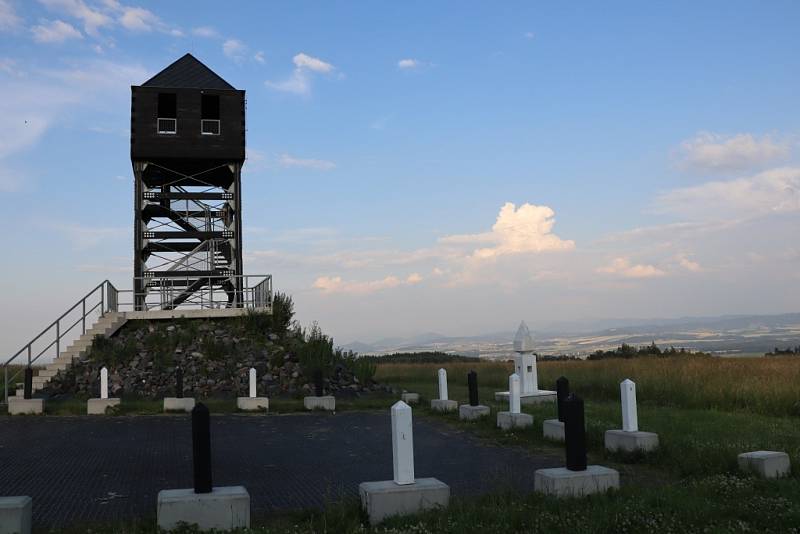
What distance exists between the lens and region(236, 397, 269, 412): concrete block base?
21.3 meters

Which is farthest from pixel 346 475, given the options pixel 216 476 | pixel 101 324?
pixel 101 324

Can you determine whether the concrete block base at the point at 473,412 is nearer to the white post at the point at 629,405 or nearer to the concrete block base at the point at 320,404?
the concrete block base at the point at 320,404

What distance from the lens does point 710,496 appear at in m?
8.49

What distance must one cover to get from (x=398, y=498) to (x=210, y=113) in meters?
31.5

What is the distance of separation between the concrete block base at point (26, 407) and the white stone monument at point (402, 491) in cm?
1601

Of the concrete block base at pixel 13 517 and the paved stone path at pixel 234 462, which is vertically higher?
the concrete block base at pixel 13 517

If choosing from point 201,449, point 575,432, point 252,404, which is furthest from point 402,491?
A: point 252,404

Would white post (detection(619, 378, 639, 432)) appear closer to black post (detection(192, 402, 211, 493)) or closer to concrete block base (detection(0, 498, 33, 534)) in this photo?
black post (detection(192, 402, 211, 493))

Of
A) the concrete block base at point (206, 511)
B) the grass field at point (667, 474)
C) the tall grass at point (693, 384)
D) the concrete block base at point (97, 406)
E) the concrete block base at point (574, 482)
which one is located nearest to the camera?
the grass field at point (667, 474)

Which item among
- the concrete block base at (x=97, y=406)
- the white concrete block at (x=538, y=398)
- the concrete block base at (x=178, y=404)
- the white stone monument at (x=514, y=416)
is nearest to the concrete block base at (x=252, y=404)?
the concrete block base at (x=178, y=404)

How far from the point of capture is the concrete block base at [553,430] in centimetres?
1346

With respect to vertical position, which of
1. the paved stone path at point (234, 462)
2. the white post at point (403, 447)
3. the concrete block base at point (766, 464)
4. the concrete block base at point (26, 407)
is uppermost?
the white post at point (403, 447)

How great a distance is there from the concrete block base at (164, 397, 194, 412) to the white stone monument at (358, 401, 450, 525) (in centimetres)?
1435

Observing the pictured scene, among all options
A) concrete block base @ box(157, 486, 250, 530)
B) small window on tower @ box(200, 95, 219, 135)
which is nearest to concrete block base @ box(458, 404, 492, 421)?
concrete block base @ box(157, 486, 250, 530)
